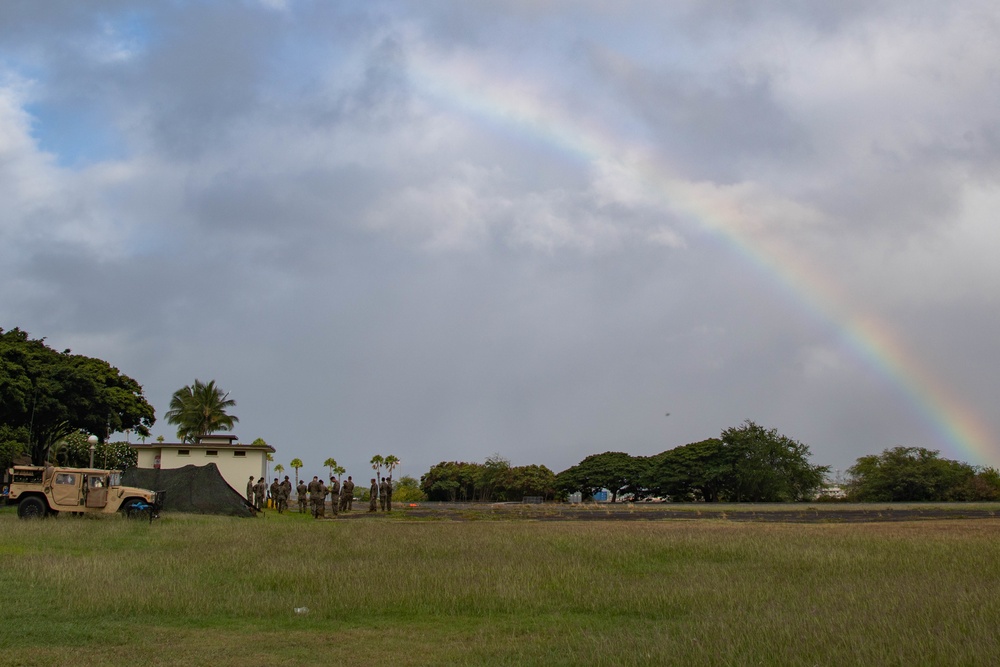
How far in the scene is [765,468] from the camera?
73.9 metres

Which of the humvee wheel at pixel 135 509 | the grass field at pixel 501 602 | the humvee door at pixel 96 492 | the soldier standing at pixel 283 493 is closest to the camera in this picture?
the grass field at pixel 501 602

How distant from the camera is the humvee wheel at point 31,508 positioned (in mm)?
28177

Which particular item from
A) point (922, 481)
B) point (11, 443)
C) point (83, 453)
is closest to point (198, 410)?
point (83, 453)

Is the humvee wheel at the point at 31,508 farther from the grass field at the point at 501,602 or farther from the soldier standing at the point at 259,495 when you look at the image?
the soldier standing at the point at 259,495

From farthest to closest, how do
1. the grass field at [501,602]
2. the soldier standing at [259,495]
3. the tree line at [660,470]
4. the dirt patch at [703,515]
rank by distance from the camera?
1. the tree line at [660,470]
2. the soldier standing at [259,495]
3. the dirt patch at [703,515]
4. the grass field at [501,602]

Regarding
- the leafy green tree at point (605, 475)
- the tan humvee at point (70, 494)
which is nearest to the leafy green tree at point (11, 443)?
the tan humvee at point (70, 494)

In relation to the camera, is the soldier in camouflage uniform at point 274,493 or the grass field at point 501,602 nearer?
the grass field at point 501,602

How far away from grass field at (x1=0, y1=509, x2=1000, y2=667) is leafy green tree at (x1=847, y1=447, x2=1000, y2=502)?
5808cm

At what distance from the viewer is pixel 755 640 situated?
8.52 meters

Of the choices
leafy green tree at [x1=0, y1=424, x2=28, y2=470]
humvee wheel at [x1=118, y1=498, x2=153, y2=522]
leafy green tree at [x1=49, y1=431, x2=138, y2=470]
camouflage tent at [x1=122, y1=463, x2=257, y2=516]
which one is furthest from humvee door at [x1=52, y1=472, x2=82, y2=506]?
leafy green tree at [x1=49, y1=431, x2=138, y2=470]

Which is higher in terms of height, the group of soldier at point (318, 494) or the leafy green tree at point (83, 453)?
the leafy green tree at point (83, 453)

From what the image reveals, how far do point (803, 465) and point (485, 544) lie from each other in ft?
208

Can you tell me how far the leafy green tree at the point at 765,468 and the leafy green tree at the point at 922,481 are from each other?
4.68 meters

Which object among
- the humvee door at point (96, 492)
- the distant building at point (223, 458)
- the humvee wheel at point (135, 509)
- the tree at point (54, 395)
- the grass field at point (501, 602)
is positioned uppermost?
the tree at point (54, 395)
